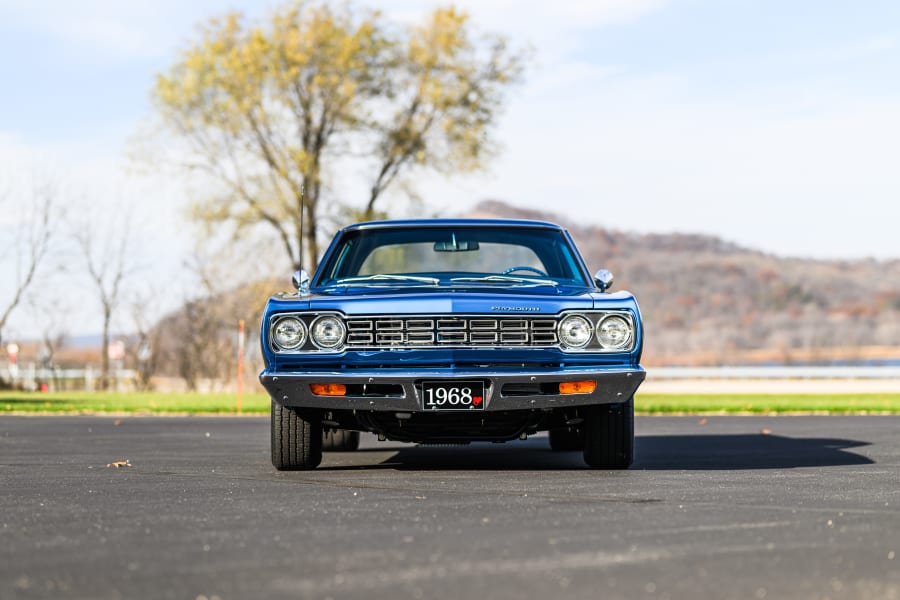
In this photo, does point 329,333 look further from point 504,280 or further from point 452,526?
point 452,526

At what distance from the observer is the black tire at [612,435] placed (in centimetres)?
855

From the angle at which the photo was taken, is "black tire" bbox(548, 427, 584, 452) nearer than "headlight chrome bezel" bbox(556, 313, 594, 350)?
No

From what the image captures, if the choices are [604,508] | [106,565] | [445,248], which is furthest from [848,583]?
[445,248]

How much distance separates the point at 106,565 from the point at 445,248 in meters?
5.20

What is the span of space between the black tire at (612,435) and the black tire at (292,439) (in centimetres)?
179

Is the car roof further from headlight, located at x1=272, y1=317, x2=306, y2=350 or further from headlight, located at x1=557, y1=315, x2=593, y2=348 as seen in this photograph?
headlight, located at x1=557, y1=315, x2=593, y2=348

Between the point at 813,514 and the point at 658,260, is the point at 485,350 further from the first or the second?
the point at 658,260

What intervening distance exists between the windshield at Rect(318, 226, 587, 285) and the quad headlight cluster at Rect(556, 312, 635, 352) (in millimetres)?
1039

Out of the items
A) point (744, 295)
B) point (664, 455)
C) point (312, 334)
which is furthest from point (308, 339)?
point (744, 295)

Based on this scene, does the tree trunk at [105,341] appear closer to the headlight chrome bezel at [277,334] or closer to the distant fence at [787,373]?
the distant fence at [787,373]

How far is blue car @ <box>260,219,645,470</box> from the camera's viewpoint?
803 cm

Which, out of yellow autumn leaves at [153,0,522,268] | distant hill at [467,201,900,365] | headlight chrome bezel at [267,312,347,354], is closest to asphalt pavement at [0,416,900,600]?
headlight chrome bezel at [267,312,347,354]

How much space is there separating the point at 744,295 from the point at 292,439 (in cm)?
16313

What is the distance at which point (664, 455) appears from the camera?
1030cm
